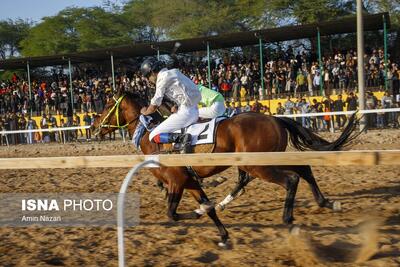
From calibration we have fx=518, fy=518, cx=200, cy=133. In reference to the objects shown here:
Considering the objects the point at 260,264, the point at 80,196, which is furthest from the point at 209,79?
the point at 260,264

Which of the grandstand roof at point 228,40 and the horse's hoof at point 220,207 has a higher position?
the grandstand roof at point 228,40

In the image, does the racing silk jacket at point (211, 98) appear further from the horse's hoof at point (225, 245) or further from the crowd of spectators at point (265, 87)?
the crowd of spectators at point (265, 87)

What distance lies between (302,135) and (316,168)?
13.2ft

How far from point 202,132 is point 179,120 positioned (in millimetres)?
353

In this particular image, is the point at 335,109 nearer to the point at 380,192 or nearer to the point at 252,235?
the point at 380,192

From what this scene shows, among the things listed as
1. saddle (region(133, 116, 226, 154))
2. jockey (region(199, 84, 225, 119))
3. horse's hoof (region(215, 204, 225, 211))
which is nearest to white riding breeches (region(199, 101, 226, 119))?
jockey (region(199, 84, 225, 119))

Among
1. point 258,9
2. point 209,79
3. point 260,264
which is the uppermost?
point 258,9

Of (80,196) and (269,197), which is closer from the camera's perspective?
(269,197)

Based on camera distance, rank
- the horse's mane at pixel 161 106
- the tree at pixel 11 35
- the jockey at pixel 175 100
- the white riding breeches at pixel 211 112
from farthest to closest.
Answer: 1. the tree at pixel 11 35
2. the white riding breeches at pixel 211 112
3. the horse's mane at pixel 161 106
4. the jockey at pixel 175 100

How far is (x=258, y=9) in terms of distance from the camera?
38.7 metres

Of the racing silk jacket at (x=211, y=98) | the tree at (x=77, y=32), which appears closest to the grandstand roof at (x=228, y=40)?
the tree at (x=77, y=32)

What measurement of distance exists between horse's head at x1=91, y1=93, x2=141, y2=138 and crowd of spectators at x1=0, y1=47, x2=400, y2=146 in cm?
1155

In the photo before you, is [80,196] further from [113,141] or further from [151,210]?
[113,141]

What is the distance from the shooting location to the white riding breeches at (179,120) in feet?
22.5
